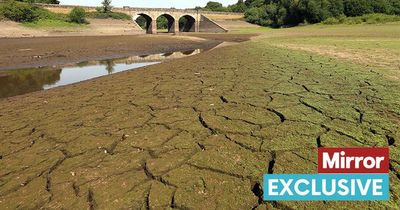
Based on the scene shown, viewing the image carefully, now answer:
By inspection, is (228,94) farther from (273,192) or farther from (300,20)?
(300,20)

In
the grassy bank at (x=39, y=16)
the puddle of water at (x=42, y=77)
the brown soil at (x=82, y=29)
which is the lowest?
the puddle of water at (x=42, y=77)

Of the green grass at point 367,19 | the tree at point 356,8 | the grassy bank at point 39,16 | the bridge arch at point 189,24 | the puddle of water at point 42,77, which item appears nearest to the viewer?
the puddle of water at point 42,77

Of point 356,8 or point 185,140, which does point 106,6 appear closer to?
point 356,8

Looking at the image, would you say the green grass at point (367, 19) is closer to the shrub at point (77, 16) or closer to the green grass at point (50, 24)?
the shrub at point (77, 16)

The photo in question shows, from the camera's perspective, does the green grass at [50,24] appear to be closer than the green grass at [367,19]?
Yes

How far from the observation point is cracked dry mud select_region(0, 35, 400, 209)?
2.01m

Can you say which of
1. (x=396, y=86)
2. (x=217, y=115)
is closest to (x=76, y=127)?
(x=217, y=115)

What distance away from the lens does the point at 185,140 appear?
2.87 metres

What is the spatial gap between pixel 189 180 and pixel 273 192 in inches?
24.7

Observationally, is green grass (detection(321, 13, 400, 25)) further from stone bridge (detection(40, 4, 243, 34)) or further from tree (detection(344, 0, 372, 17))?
stone bridge (detection(40, 4, 243, 34))

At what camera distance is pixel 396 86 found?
4477 mm

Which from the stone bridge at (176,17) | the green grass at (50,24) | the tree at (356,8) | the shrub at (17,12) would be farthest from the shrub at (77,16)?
the tree at (356,8)

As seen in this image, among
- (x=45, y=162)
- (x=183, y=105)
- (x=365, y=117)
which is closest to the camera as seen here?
(x=45, y=162)

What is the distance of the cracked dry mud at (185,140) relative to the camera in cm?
201
